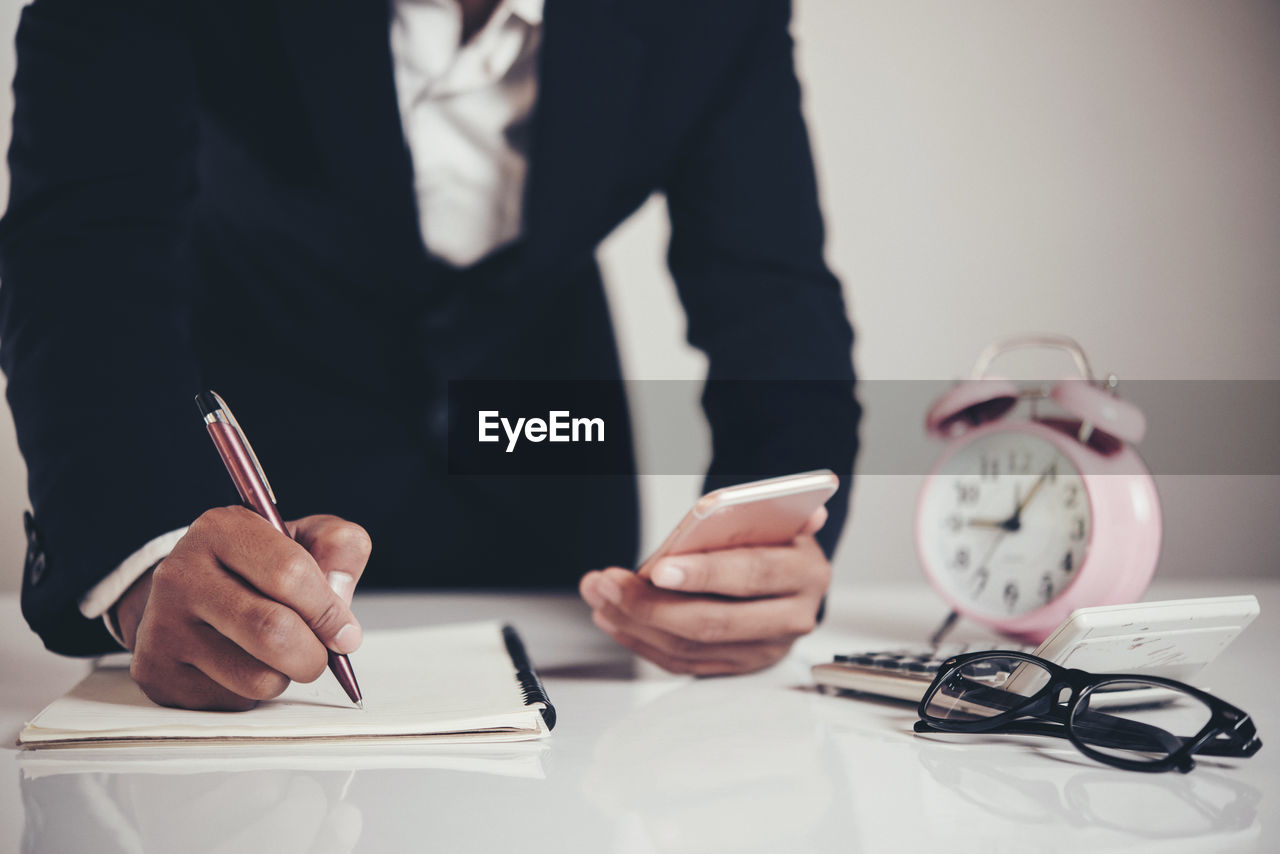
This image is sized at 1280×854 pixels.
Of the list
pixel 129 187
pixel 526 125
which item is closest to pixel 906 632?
pixel 526 125

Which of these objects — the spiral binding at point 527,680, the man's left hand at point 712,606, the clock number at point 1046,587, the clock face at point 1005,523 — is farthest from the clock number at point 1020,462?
the spiral binding at point 527,680

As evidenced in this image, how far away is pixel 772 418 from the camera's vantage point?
34.4 inches

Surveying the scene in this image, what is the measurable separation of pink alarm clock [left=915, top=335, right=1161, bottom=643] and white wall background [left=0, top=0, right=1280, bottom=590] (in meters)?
0.64

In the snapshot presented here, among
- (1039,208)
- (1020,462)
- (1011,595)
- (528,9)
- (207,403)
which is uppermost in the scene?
(528,9)

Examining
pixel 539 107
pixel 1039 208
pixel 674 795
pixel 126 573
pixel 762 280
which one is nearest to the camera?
pixel 674 795

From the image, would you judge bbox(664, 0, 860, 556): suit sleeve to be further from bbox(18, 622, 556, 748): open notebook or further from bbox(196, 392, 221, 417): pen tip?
bbox(196, 392, 221, 417): pen tip

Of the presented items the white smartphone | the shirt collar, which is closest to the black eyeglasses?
the white smartphone

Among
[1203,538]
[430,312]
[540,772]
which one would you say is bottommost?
[1203,538]

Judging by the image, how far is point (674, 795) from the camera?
1.36ft

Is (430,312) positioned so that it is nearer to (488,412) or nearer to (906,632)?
(488,412)

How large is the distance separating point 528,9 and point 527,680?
685mm

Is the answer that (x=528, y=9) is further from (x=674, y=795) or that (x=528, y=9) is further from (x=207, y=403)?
(x=674, y=795)

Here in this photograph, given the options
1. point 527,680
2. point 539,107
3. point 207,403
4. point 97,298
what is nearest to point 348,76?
point 539,107

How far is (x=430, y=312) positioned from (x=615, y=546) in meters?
0.40
